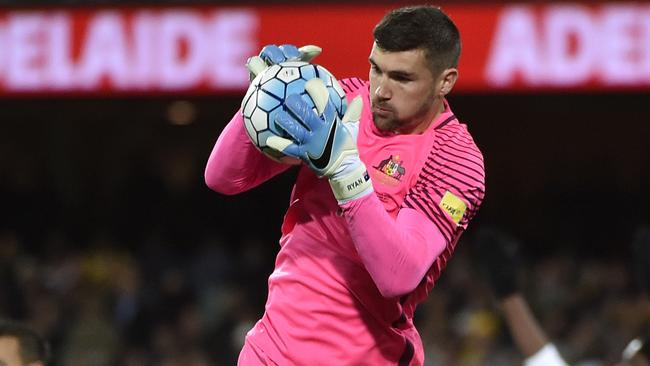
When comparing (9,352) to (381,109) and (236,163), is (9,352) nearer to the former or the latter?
(236,163)

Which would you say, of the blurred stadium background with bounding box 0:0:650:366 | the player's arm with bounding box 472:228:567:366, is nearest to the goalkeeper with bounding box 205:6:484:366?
the player's arm with bounding box 472:228:567:366

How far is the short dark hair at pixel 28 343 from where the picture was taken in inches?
143

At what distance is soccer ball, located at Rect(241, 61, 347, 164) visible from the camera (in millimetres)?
2502

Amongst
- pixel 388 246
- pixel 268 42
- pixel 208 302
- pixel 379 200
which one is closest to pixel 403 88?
pixel 379 200

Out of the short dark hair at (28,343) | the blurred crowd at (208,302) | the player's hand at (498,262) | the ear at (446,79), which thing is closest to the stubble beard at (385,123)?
the ear at (446,79)

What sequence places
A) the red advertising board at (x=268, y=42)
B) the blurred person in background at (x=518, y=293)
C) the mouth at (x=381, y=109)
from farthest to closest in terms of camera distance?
1. the red advertising board at (x=268, y=42)
2. the blurred person in background at (x=518, y=293)
3. the mouth at (x=381, y=109)

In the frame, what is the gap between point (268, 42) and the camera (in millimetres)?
6922

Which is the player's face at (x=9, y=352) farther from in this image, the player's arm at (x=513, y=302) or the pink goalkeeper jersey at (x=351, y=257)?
the player's arm at (x=513, y=302)

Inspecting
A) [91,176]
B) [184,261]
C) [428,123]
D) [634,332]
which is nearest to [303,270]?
[428,123]

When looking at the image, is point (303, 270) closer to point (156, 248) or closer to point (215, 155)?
point (215, 155)

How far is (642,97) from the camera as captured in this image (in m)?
8.42

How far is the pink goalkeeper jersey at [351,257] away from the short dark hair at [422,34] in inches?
7.6

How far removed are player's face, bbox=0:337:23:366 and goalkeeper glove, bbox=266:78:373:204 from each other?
1.52 m

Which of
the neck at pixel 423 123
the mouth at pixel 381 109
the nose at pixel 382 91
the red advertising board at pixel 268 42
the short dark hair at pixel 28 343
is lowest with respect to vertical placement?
the red advertising board at pixel 268 42
